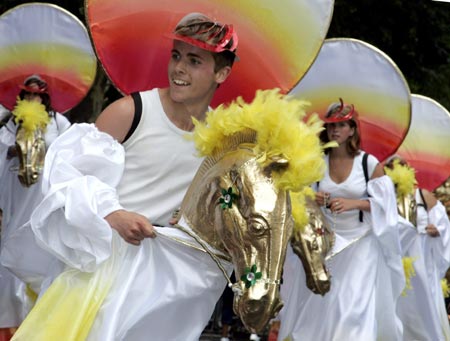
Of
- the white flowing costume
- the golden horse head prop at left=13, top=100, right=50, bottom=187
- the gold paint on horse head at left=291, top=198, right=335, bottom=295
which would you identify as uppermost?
the white flowing costume

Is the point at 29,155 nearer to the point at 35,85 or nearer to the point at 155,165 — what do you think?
the point at 35,85

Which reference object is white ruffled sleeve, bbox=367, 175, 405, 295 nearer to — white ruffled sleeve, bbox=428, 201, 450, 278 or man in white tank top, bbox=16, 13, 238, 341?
white ruffled sleeve, bbox=428, 201, 450, 278

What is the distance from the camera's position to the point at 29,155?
923 centimetres

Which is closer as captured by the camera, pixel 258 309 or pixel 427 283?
pixel 258 309

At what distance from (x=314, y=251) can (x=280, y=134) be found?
3418 mm

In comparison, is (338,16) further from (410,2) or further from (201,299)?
(201,299)

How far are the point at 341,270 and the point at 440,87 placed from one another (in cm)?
1016

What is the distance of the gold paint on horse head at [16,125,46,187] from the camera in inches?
363

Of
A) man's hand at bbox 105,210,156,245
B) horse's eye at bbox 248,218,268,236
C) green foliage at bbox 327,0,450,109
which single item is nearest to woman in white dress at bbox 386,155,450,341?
green foliage at bbox 327,0,450,109

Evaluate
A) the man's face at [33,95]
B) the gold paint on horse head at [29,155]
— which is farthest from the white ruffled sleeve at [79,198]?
the man's face at [33,95]

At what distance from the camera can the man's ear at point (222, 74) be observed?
5.21 meters

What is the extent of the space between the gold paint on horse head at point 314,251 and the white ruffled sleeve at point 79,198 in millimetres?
2994

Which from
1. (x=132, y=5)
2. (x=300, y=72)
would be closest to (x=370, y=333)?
(x=300, y=72)

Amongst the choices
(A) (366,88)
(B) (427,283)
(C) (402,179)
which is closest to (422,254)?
(B) (427,283)
